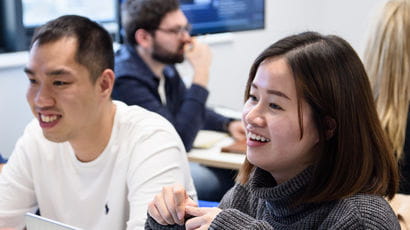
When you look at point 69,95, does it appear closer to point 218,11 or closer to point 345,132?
point 345,132

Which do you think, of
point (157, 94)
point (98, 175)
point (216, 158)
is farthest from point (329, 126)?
point (157, 94)

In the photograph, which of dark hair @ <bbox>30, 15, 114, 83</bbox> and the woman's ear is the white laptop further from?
dark hair @ <bbox>30, 15, 114, 83</bbox>

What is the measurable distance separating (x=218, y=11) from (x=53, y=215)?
2.20m

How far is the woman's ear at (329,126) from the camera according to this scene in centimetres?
121

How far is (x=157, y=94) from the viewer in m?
2.87

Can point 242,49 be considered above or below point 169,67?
below

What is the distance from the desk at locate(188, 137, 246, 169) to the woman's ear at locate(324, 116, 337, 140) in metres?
1.31

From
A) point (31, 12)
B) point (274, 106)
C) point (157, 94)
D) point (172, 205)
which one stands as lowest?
point (157, 94)

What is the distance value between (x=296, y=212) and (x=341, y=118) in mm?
203

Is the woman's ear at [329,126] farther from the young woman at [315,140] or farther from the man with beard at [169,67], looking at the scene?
the man with beard at [169,67]

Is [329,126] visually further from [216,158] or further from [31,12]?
[31,12]

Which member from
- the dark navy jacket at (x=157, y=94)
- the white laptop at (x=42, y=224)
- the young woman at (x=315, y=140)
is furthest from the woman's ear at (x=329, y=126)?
the dark navy jacket at (x=157, y=94)

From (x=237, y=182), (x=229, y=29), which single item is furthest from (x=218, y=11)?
(x=237, y=182)

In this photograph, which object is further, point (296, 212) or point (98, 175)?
point (98, 175)
